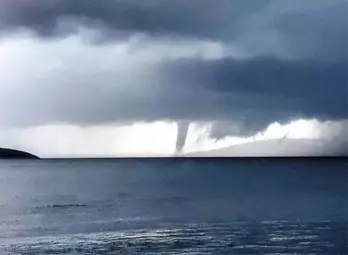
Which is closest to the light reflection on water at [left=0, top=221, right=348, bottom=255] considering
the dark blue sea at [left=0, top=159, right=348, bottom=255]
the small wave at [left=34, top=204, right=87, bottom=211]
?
the dark blue sea at [left=0, top=159, right=348, bottom=255]

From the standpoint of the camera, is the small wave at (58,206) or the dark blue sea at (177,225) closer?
the dark blue sea at (177,225)

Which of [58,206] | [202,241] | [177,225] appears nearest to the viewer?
[202,241]

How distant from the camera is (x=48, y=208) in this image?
109500 mm

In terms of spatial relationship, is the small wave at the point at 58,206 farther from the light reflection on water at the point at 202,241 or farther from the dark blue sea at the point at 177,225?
the light reflection on water at the point at 202,241

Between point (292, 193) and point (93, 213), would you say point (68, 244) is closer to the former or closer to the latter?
point (93, 213)

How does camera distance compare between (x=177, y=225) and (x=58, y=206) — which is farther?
(x=58, y=206)

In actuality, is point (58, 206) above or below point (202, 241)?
above

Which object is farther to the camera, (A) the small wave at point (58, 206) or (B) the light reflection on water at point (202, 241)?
(A) the small wave at point (58, 206)

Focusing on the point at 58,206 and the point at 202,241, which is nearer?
the point at 202,241

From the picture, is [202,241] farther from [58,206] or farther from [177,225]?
[58,206]

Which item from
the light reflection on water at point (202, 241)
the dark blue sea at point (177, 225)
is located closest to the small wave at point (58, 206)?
the dark blue sea at point (177, 225)

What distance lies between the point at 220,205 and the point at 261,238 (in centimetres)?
4519

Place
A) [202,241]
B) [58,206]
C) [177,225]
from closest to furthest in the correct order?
[202,241] → [177,225] → [58,206]

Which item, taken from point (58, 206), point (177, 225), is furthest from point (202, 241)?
point (58, 206)
